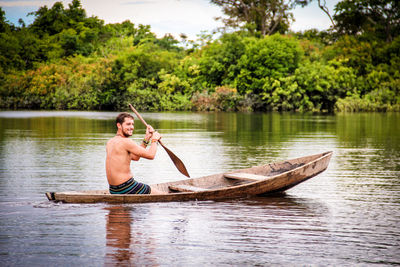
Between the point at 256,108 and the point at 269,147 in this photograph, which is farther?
the point at 256,108

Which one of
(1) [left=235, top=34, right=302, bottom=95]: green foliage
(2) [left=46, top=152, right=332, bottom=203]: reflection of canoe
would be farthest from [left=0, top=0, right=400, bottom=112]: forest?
(2) [left=46, top=152, right=332, bottom=203]: reflection of canoe

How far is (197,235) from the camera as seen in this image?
6.10 metres

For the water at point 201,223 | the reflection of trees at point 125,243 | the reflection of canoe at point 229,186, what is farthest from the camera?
the reflection of canoe at point 229,186

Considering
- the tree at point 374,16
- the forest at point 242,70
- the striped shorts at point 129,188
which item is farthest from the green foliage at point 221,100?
the striped shorts at point 129,188

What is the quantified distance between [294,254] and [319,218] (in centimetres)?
179

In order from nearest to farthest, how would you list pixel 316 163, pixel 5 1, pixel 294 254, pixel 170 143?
pixel 294 254
pixel 316 163
pixel 170 143
pixel 5 1

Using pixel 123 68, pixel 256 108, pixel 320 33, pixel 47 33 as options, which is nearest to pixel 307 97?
pixel 256 108

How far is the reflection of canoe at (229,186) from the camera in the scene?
287 inches

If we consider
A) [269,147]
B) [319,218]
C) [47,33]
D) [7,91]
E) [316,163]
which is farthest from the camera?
[47,33]

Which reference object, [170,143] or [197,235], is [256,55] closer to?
[170,143]

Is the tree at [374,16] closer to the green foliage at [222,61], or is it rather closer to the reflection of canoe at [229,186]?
the green foliage at [222,61]

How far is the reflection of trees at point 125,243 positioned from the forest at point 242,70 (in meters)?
38.1

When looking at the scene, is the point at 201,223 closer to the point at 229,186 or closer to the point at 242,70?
the point at 229,186

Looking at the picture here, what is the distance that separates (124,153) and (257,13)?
1842 inches
